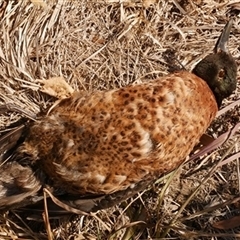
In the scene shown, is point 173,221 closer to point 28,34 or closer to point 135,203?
point 135,203

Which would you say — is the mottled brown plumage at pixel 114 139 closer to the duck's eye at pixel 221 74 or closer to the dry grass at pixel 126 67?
the duck's eye at pixel 221 74

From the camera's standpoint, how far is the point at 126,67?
3359 millimetres

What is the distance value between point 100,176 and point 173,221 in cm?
44

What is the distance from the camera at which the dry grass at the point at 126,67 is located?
3.26 meters

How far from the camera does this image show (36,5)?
3346mm

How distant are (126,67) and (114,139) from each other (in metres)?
0.56

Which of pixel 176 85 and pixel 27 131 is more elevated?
pixel 176 85

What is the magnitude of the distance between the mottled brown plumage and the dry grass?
219 mm

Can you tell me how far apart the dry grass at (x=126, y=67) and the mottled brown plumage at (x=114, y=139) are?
0.72ft

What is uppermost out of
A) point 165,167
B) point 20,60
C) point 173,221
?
point 20,60

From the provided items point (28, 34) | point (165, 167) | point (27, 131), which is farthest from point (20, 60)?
point (165, 167)

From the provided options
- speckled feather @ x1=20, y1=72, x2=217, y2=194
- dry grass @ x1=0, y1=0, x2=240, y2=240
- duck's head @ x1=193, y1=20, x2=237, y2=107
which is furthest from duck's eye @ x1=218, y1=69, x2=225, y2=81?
dry grass @ x1=0, y1=0, x2=240, y2=240

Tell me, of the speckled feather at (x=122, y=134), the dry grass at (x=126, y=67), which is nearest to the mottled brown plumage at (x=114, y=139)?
the speckled feather at (x=122, y=134)

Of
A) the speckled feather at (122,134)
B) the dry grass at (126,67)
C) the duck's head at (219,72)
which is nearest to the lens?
the speckled feather at (122,134)
